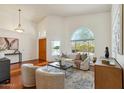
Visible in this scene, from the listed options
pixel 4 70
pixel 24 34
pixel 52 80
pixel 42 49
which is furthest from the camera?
pixel 42 49

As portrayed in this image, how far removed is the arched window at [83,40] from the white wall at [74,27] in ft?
0.95

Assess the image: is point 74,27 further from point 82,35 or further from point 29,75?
point 29,75

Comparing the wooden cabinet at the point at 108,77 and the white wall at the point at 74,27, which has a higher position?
the white wall at the point at 74,27

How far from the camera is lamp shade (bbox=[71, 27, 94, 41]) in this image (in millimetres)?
8361

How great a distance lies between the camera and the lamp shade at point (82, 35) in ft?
27.4

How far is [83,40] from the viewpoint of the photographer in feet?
28.3

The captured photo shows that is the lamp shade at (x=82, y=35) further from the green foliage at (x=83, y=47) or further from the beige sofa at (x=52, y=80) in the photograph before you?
the beige sofa at (x=52, y=80)

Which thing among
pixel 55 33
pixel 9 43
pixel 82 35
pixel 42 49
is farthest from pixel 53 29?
pixel 9 43

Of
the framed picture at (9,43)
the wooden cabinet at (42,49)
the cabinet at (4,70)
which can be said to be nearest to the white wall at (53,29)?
the wooden cabinet at (42,49)

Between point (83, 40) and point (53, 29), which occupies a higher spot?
point (53, 29)

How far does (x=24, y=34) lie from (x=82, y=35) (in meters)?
4.22
